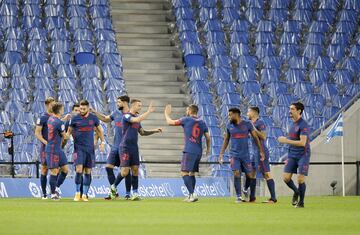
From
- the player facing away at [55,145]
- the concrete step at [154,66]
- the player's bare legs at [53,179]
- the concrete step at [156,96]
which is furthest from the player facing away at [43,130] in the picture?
the concrete step at [154,66]

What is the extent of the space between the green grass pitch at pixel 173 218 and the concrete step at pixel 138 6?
1742 cm

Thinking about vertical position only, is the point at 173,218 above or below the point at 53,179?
below

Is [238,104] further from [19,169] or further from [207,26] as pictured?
[19,169]

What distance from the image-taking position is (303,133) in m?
22.8

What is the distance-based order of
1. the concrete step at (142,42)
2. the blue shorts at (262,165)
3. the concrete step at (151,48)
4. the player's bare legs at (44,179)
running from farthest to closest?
1. the concrete step at (142,42)
2. the concrete step at (151,48)
3. the player's bare legs at (44,179)
4. the blue shorts at (262,165)

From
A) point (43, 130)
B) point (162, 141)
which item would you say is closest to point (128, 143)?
point (43, 130)

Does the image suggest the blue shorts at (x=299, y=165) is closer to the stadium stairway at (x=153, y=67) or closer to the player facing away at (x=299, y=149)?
the player facing away at (x=299, y=149)

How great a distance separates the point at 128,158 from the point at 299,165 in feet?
15.2

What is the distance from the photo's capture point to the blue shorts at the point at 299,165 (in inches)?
901

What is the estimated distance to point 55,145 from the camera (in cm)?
2548

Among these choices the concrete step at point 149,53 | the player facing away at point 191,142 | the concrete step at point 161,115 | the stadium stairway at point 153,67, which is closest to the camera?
the player facing away at point 191,142

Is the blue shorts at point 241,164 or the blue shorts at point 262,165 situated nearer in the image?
the blue shorts at point 241,164

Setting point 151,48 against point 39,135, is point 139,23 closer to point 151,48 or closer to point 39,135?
point 151,48

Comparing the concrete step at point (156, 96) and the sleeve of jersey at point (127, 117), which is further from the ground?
the concrete step at point (156, 96)
